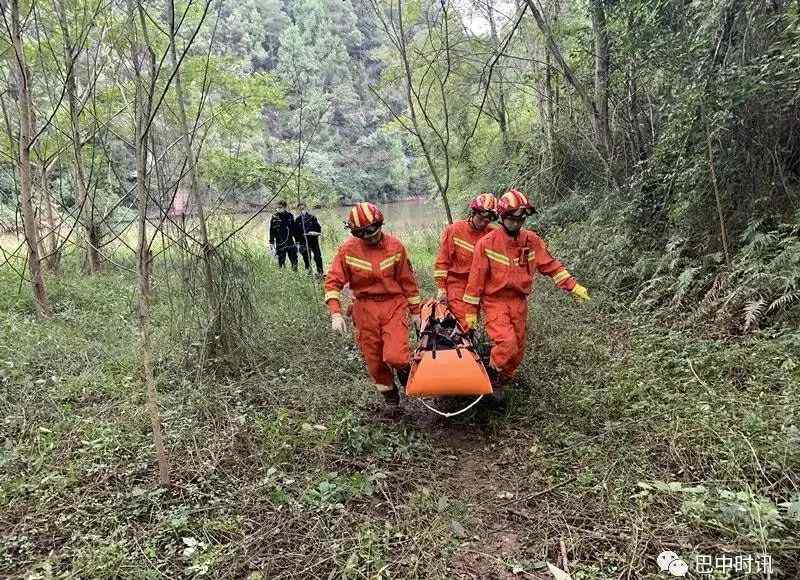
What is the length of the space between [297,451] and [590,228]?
708 centimetres

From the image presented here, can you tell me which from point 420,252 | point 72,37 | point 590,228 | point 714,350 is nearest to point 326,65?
point 420,252

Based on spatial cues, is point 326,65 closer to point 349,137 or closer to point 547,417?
point 547,417

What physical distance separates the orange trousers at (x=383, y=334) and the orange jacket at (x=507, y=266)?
625 millimetres

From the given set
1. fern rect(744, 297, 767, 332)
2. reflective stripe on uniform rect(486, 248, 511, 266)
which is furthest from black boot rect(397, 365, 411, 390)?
fern rect(744, 297, 767, 332)

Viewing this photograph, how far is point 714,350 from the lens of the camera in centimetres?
477

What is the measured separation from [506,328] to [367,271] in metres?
1.25

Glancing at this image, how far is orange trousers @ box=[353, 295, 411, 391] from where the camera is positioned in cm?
450

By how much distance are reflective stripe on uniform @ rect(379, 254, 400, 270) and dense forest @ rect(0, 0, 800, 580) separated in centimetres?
111

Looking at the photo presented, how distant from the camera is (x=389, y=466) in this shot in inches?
148

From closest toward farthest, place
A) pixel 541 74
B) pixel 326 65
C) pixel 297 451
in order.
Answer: pixel 297 451 < pixel 541 74 < pixel 326 65

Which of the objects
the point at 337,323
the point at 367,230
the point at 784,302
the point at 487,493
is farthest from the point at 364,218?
the point at 784,302

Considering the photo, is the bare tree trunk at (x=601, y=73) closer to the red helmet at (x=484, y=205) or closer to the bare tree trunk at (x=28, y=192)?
the red helmet at (x=484, y=205)
